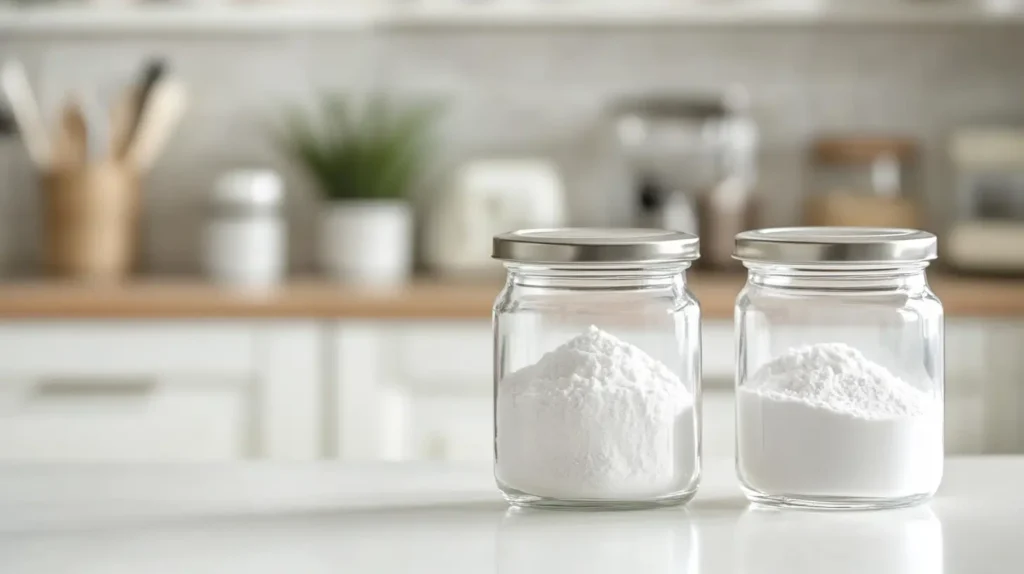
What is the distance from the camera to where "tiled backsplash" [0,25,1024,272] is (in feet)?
7.98

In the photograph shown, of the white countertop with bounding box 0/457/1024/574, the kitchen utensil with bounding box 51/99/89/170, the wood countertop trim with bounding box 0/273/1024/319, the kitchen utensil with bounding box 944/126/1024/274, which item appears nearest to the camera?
the white countertop with bounding box 0/457/1024/574

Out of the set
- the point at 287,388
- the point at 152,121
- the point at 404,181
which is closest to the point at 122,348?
the point at 287,388

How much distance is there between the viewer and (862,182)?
7.64ft

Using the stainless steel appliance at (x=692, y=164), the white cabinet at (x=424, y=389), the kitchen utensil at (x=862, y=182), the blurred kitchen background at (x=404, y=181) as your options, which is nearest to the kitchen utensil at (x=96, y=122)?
the blurred kitchen background at (x=404, y=181)

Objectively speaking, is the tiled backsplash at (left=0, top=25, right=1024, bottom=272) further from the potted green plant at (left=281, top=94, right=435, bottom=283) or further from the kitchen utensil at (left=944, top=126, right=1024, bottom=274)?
the kitchen utensil at (left=944, top=126, right=1024, bottom=274)

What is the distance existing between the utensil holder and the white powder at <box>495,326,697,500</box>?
5.58 ft

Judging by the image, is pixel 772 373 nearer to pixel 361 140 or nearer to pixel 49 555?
pixel 49 555

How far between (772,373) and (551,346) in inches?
5.0

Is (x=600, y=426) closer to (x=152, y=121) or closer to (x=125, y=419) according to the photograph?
(x=125, y=419)

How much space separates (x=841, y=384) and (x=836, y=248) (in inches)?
3.0

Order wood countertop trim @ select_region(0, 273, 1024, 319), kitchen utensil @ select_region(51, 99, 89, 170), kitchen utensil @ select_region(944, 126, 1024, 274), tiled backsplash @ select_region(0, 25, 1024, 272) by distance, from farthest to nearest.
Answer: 1. tiled backsplash @ select_region(0, 25, 1024, 272)
2. kitchen utensil @ select_region(51, 99, 89, 170)
3. kitchen utensil @ select_region(944, 126, 1024, 274)
4. wood countertop trim @ select_region(0, 273, 1024, 319)

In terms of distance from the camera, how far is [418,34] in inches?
96.1

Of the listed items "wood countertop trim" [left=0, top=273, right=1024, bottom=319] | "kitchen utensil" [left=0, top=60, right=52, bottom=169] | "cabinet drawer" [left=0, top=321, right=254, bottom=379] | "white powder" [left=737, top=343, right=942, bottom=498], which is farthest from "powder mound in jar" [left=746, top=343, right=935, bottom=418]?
"kitchen utensil" [left=0, top=60, right=52, bottom=169]

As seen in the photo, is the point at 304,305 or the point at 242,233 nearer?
the point at 304,305
